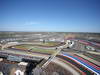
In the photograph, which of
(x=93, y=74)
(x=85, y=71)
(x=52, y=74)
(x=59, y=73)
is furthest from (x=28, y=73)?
(x=93, y=74)

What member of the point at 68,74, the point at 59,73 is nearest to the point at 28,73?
the point at 59,73

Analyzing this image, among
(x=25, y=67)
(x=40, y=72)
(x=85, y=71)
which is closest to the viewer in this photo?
(x=40, y=72)

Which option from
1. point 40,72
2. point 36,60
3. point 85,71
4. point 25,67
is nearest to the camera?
point 40,72

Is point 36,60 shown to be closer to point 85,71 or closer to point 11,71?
point 11,71

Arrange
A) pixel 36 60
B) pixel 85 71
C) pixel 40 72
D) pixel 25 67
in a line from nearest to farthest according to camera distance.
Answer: pixel 40 72
pixel 85 71
pixel 25 67
pixel 36 60

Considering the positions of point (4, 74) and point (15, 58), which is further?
point (15, 58)

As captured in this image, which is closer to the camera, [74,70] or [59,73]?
[59,73]

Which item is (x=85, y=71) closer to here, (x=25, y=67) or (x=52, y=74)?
(x=52, y=74)

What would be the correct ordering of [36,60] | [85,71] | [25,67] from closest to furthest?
[85,71] < [25,67] < [36,60]
